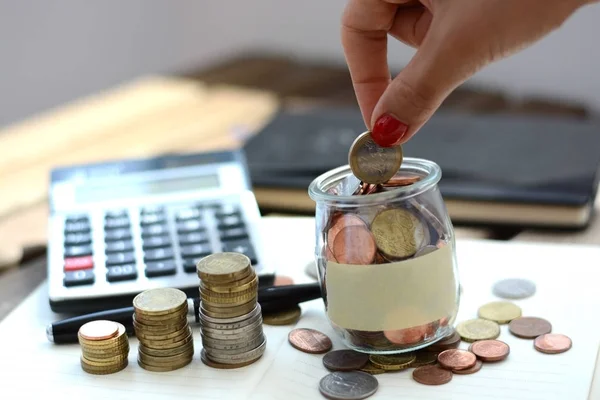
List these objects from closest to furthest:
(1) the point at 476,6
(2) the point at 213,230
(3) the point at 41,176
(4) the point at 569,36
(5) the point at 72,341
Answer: (1) the point at 476,6, (5) the point at 72,341, (2) the point at 213,230, (3) the point at 41,176, (4) the point at 569,36

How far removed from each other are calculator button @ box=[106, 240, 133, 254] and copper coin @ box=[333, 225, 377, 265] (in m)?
0.25

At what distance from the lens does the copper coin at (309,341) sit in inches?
27.3

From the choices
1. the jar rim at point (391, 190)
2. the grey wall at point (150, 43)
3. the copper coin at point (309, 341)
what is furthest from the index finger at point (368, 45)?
the grey wall at point (150, 43)

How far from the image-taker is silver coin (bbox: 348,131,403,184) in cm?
69

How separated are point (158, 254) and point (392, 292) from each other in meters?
0.25

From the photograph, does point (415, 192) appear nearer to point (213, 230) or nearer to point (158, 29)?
point (213, 230)

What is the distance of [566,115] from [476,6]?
0.82 meters

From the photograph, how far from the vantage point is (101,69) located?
2.65 meters

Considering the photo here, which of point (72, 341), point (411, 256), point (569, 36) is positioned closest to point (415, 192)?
point (411, 256)

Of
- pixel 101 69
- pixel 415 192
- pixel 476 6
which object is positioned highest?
pixel 476 6

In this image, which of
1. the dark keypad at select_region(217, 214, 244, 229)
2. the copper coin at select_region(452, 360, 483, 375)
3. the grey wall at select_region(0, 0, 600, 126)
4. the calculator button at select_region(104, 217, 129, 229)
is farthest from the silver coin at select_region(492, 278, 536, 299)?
the grey wall at select_region(0, 0, 600, 126)

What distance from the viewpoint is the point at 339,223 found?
664 mm

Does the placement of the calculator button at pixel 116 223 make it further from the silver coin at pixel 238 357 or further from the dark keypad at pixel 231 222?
the silver coin at pixel 238 357

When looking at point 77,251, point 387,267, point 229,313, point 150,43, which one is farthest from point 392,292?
point 150,43
